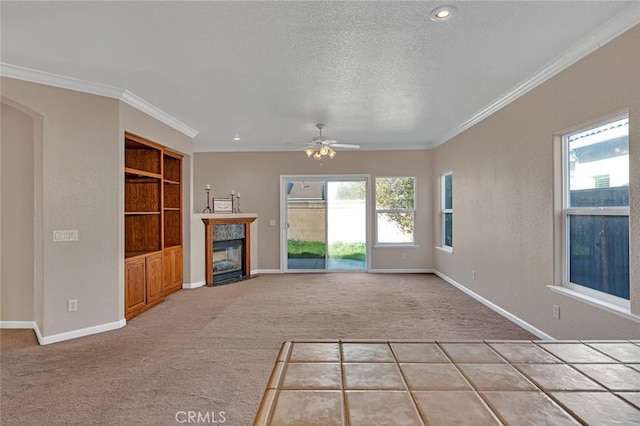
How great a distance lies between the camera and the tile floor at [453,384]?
702 mm

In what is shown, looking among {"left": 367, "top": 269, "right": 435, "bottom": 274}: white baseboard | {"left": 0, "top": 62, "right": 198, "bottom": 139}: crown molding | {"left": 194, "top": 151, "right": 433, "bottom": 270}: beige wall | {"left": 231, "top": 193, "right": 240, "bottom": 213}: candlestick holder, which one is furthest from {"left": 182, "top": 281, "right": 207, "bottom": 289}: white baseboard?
{"left": 367, "top": 269, "right": 435, "bottom": 274}: white baseboard

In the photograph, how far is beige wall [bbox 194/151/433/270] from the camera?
7305 mm

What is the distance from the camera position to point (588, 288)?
3.05 m

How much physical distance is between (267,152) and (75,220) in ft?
13.8

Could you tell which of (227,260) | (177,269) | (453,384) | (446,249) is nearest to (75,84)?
(177,269)

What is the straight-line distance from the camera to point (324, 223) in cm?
745

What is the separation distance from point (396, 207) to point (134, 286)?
508cm

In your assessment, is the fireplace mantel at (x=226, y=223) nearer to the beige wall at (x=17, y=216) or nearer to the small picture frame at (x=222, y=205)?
the small picture frame at (x=222, y=205)

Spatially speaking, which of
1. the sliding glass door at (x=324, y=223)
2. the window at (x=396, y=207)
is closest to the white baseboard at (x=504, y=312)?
the window at (x=396, y=207)

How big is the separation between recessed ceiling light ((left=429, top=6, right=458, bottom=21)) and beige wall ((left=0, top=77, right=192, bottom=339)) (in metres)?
3.43

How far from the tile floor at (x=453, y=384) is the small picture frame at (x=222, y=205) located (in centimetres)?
578

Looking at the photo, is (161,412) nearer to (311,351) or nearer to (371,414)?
(311,351)

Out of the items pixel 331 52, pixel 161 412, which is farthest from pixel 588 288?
pixel 161 412

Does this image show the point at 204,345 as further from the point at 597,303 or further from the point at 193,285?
the point at 597,303
